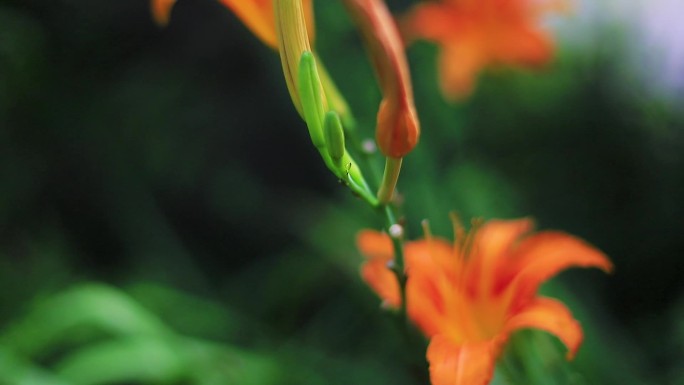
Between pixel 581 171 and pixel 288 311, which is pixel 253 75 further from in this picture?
pixel 581 171

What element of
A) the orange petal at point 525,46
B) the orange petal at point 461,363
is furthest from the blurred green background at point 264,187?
the orange petal at point 461,363

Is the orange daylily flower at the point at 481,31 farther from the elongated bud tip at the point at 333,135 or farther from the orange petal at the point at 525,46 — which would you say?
the elongated bud tip at the point at 333,135

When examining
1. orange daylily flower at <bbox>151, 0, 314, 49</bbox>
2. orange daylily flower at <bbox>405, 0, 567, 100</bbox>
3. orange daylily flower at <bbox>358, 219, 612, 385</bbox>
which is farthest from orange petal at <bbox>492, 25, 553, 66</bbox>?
orange daylily flower at <bbox>151, 0, 314, 49</bbox>

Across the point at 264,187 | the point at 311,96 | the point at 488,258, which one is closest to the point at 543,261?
the point at 488,258

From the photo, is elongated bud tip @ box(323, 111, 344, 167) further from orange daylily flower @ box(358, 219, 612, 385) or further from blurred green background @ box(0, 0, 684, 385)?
blurred green background @ box(0, 0, 684, 385)

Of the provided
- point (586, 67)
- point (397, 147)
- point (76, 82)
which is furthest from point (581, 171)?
point (76, 82)

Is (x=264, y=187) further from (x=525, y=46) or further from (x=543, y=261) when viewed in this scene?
(x=543, y=261)
